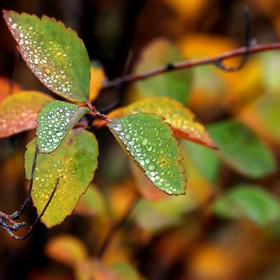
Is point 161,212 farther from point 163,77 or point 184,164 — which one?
point 163,77

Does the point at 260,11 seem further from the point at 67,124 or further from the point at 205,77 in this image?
the point at 67,124

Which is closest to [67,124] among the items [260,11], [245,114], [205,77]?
[205,77]

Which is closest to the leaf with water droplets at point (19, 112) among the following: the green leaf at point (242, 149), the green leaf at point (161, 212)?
the green leaf at point (242, 149)

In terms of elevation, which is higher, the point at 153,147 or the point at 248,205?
the point at 153,147

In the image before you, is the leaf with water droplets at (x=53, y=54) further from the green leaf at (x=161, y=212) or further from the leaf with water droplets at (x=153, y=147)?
the green leaf at (x=161, y=212)

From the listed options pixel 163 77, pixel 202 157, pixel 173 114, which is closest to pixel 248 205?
pixel 202 157
